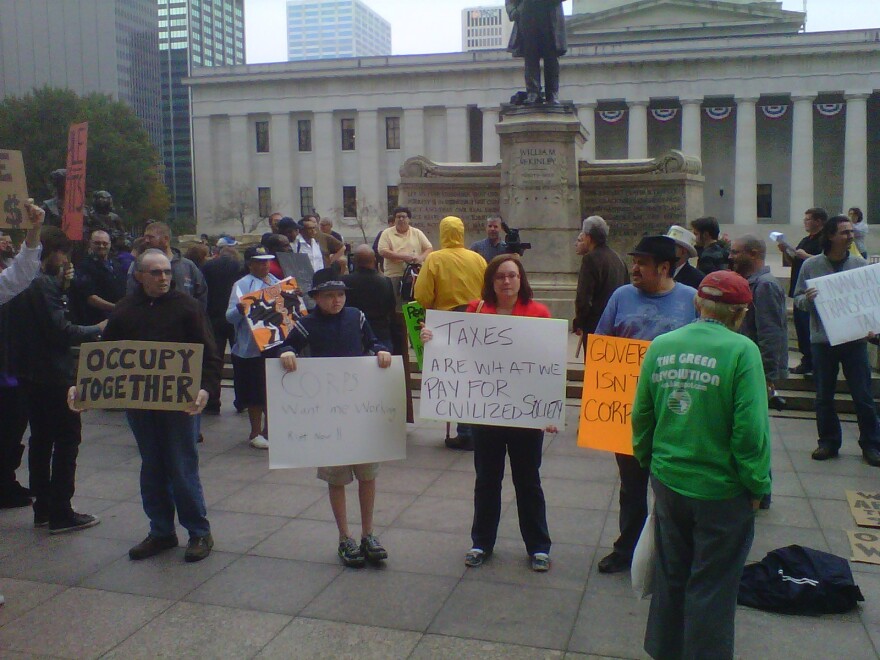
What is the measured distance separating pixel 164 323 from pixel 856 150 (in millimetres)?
60733

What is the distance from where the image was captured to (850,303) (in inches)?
291

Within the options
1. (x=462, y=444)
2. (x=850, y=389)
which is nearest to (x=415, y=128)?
(x=462, y=444)

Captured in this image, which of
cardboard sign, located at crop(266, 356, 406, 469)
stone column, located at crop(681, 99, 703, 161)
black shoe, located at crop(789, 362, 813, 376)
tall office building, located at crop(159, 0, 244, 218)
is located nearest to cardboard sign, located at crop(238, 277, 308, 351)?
cardboard sign, located at crop(266, 356, 406, 469)

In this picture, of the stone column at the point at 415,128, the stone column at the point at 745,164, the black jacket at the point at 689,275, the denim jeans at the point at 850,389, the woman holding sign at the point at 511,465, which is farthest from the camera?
the stone column at the point at 415,128

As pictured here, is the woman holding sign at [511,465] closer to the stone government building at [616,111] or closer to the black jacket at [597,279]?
the black jacket at [597,279]

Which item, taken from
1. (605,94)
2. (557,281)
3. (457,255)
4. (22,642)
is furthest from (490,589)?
(605,94)

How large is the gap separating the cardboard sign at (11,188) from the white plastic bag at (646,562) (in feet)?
17.0

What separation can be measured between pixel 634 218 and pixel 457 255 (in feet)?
27.1

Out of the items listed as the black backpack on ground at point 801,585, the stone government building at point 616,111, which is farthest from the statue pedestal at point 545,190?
the stone government building at point 616,111

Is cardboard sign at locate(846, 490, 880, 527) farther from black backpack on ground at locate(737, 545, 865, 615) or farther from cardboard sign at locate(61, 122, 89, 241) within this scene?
cardboard sign at locate(61, 122, 89, 241)

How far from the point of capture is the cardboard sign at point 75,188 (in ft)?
31.4

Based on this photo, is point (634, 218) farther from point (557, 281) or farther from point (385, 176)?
point (385, 176)

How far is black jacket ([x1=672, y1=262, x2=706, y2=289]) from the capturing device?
650 centimetres

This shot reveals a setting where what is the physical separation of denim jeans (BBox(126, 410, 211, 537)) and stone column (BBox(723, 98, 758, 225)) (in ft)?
193
